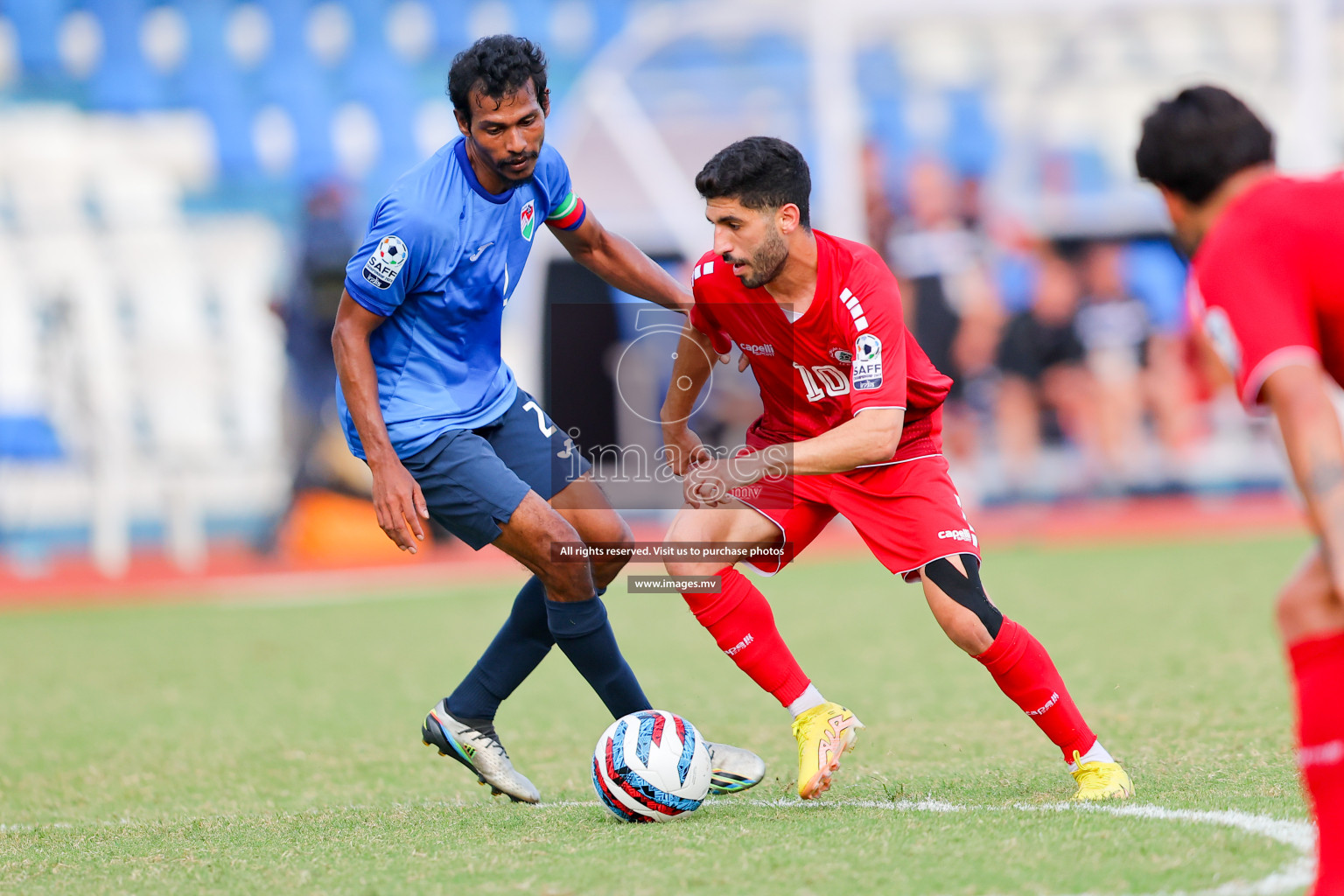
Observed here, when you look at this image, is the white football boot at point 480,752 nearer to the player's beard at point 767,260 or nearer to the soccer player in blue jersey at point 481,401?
the soccer player in blue jersey at point 481,401

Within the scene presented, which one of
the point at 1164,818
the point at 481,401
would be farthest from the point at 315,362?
the point at 1164,818

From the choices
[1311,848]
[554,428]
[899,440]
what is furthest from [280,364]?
[1311,848]

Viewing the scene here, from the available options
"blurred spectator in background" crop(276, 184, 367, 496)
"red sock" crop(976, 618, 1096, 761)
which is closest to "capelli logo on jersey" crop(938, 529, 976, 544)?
"red sock" crop(976, 618, 1096, 761)

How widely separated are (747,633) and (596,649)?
0.49 m

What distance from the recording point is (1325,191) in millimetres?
2633

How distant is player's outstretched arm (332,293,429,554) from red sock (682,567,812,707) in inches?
36.3

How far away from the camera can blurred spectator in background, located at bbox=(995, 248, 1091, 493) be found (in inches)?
562

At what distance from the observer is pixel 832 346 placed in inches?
173

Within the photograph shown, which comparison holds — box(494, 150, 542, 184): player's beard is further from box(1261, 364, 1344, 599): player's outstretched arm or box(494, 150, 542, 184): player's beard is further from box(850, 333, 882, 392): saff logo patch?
box(1261, 364, 1344, 599): player's outstretched arm

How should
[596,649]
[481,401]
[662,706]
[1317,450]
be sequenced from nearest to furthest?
[1317,450] < [596,649] < [481,401] < [662,706]

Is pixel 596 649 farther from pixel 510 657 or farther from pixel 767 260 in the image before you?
pixel 767 260

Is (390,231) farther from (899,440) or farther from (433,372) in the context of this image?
(899,440)

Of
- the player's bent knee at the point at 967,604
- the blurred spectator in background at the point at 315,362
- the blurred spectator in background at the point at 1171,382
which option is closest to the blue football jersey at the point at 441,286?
the player's bent knee at the point at 967,604

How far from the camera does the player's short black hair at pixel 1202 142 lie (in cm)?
275
